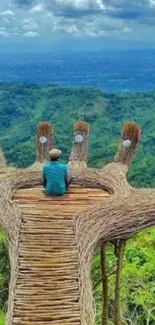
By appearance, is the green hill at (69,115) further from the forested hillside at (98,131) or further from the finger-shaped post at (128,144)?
the finger-shaped post at (128,144)

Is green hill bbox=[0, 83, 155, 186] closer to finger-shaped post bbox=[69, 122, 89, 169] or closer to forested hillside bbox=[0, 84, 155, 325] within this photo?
forested hillside bbox=[0, 84, 155, 325]

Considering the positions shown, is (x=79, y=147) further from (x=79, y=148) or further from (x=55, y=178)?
(x=55, y=178)

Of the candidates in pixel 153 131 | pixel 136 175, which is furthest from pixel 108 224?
pixel 153 131

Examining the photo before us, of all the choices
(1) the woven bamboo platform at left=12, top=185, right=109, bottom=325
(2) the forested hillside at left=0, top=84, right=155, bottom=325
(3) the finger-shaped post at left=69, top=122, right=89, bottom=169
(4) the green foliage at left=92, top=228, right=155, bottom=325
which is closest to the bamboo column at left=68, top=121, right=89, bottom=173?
(3) the finger-shaped post at left=69, top=122, right=89, bottom=169

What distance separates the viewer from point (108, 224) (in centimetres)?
732

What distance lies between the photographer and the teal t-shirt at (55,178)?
8.56 meters

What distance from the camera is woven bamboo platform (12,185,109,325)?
604 cm

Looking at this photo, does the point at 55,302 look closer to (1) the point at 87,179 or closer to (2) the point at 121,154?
(1) the point at 87,179

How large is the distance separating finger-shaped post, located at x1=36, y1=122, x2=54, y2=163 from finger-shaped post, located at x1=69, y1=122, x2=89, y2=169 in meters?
0.41

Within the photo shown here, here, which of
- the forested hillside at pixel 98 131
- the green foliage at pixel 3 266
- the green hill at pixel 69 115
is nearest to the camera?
the forested hillside at pixel 98 131

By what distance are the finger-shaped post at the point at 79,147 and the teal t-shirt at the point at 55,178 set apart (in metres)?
1.41

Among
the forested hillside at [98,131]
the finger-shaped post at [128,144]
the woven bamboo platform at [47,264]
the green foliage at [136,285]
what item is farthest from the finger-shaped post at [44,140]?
the forested hillside at [98,131]

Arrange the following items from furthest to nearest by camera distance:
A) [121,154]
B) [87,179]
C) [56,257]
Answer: [121,154] < [87,179] < [56,257]

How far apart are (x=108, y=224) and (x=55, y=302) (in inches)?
57.5
